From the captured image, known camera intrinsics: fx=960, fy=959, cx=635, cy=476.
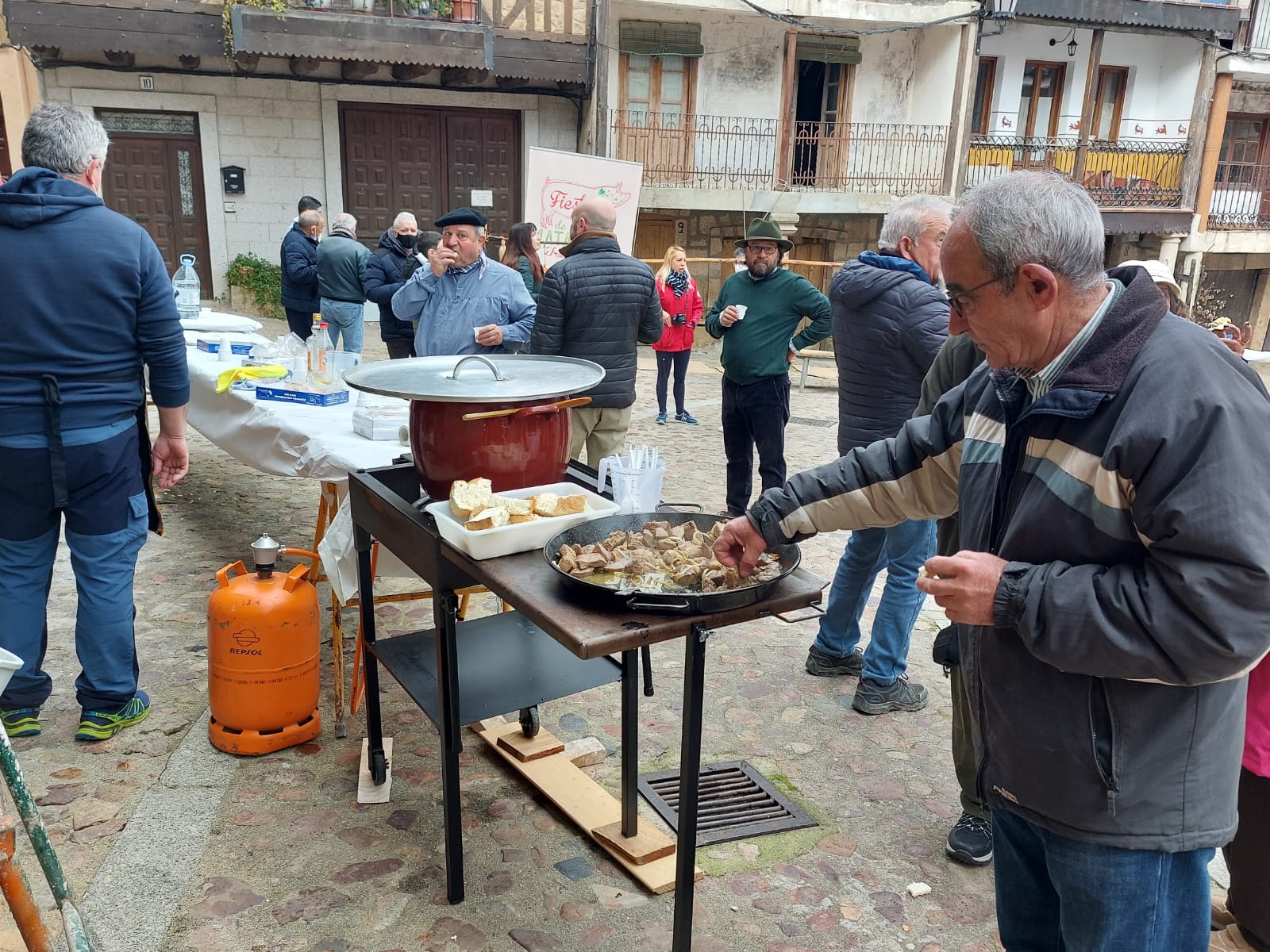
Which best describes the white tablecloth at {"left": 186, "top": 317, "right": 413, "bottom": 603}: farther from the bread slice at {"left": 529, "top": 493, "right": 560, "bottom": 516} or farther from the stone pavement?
the bread slice at {"left": 529, "top": 493, "right": 560, "bottom": 516}

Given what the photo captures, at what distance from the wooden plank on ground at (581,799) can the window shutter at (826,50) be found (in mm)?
15470

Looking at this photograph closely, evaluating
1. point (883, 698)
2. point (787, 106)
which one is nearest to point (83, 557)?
point (883, 698)

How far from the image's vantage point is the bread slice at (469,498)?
2.50 meters

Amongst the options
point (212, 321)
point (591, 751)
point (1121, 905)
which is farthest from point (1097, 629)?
point (212, 321)

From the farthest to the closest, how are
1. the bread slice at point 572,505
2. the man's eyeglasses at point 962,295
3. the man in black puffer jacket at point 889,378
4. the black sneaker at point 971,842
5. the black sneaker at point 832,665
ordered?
the black sneaker at point 832,665, the man in black puffer jacket at point 889,378, the black sneaker at point 971,842, the bread slice at point 572,505, the man's eyeglasses at point 962,295

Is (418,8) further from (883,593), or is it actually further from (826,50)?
(883,593)

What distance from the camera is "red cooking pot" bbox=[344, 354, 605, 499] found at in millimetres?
2633

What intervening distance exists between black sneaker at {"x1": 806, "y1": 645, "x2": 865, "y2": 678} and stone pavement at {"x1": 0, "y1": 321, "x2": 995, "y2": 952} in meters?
0.06

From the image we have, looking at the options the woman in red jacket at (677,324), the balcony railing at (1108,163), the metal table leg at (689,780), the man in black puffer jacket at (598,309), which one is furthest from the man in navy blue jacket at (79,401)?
the balcony railing at (1108,163)

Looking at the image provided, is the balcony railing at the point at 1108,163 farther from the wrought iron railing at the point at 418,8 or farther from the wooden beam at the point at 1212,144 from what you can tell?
the wrought iron railing at the point at 418,8

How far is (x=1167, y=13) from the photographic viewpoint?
1739cm

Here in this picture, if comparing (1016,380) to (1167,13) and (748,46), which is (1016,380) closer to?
(748,46)

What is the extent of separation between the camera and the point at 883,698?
13.0 feet

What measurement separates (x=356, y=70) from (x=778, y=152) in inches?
270
